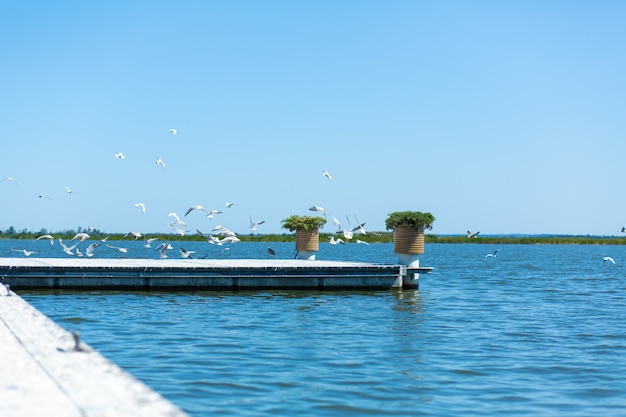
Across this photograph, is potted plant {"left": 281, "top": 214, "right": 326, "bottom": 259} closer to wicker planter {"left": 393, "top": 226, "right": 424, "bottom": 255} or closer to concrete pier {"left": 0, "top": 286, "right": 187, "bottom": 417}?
wicker planter {"left": 393, "top": 226, "right": 424, "bottom": 255}

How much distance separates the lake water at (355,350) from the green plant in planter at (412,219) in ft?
7.91

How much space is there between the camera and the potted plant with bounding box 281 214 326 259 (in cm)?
2920

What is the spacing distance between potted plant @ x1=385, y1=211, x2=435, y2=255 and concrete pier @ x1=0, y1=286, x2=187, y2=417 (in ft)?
59.5

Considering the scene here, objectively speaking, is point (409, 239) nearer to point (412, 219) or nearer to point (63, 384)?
point (412, 219)

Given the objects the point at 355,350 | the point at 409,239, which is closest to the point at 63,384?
the point at 355,350

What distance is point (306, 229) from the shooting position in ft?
95.5

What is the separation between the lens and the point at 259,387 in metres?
11.2

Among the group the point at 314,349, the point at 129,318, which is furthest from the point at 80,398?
the point at 129,318

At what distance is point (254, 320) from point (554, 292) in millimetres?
17803

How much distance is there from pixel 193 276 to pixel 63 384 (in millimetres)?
16951

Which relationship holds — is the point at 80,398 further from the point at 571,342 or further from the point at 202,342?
the point at 571,342

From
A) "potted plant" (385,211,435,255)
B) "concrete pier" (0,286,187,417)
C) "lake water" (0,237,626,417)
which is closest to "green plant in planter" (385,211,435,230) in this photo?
"potted plant" (385,211,435,255)

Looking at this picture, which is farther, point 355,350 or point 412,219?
point 412,219

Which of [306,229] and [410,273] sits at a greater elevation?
[306,229]
